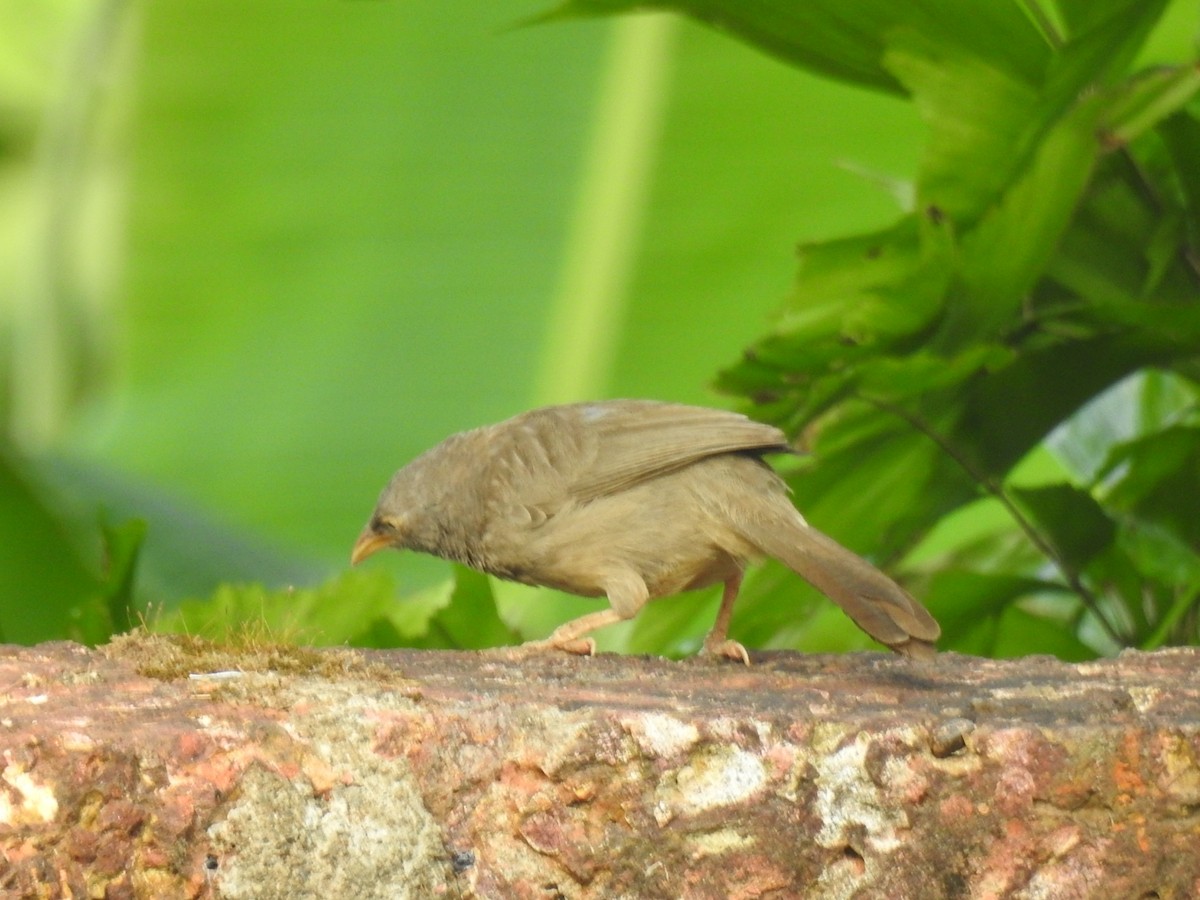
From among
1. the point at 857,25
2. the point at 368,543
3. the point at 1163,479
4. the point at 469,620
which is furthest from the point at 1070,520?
the point at 368,543

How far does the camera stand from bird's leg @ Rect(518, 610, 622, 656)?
2.73 m

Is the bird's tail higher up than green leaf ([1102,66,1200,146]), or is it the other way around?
green leaf ([1102,66,1200,146])

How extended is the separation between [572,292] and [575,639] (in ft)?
7.66

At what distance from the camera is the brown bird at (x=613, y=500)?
3.00m

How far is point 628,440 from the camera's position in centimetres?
307

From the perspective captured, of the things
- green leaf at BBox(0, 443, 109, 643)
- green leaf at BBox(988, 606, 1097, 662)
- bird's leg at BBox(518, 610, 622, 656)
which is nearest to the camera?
bird's leg at BBox(518, 610, 622, 656)

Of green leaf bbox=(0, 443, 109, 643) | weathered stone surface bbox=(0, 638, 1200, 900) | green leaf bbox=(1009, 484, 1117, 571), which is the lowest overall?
green leaf bbox=(0, 443, 109, 643)

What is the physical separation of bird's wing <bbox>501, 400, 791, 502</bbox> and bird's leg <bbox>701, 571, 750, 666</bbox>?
0.29m

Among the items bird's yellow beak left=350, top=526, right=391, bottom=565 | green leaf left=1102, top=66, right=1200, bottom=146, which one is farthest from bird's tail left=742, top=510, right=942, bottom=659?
green leaf left=1102, top=66, right=1200, bottom=146

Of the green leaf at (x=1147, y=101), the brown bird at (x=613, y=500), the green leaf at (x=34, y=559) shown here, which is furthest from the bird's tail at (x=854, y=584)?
the green leaf at (x=34, y=559)

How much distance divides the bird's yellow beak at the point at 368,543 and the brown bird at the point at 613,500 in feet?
0.52

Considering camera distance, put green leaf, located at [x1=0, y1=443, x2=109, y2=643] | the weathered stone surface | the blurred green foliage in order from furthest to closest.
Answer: green leaf, located at [x1=0, y1=443, x2=109, y2=643], the blurred green foliage, the weathered stone surface

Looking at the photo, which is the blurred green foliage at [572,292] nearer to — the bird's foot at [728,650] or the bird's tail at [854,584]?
the bird's tail at [854,584]

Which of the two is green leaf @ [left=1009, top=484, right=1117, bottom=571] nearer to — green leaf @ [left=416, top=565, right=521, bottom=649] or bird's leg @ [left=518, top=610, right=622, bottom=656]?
bird's leg @ [left=518, top=610, right=622, bottom=656]
